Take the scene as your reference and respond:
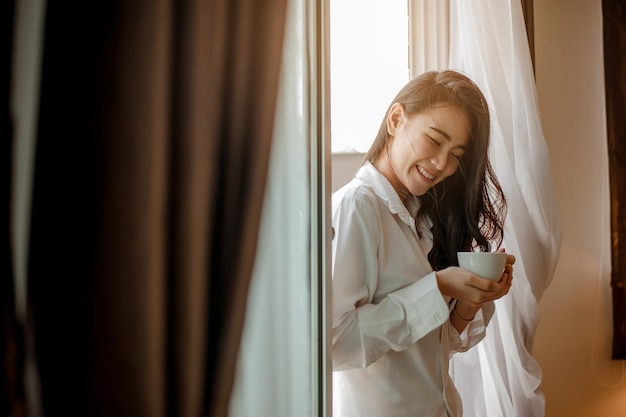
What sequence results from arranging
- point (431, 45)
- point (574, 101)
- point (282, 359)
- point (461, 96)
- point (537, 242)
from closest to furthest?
point (282, 359), point (461, 96), point (537, 242), point (431, 45), point (574, 101)

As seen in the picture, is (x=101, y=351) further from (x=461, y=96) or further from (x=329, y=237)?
(x=461, y=96)

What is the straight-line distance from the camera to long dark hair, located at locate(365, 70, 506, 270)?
3.60 ft

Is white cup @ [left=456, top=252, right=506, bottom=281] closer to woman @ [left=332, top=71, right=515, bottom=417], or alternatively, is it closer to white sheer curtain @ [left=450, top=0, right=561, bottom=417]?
woman @ [left=332, top=71, right=515, bottom=417]

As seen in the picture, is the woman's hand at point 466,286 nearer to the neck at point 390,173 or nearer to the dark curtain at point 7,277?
the neck at point 390,173

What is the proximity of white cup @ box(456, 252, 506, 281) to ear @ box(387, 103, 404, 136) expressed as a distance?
0.27 metres

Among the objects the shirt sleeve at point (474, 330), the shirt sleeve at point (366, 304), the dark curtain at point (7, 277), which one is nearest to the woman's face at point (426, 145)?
the shirt sleeve at point (366, 304)

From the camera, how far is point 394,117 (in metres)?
1.10

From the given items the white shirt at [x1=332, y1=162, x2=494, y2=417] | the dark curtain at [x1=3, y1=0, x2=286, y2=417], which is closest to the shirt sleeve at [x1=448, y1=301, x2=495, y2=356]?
the white shirt at [x1=332, y1=162, x2=494, y2=417]

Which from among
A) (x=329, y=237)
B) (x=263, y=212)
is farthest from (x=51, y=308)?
(x=329, y=237)

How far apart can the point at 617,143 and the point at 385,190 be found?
157cm

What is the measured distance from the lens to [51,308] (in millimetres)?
455

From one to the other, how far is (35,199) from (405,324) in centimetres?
61

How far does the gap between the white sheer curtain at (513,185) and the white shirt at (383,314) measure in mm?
617

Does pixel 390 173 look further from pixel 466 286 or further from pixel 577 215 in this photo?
pixel 577 215
